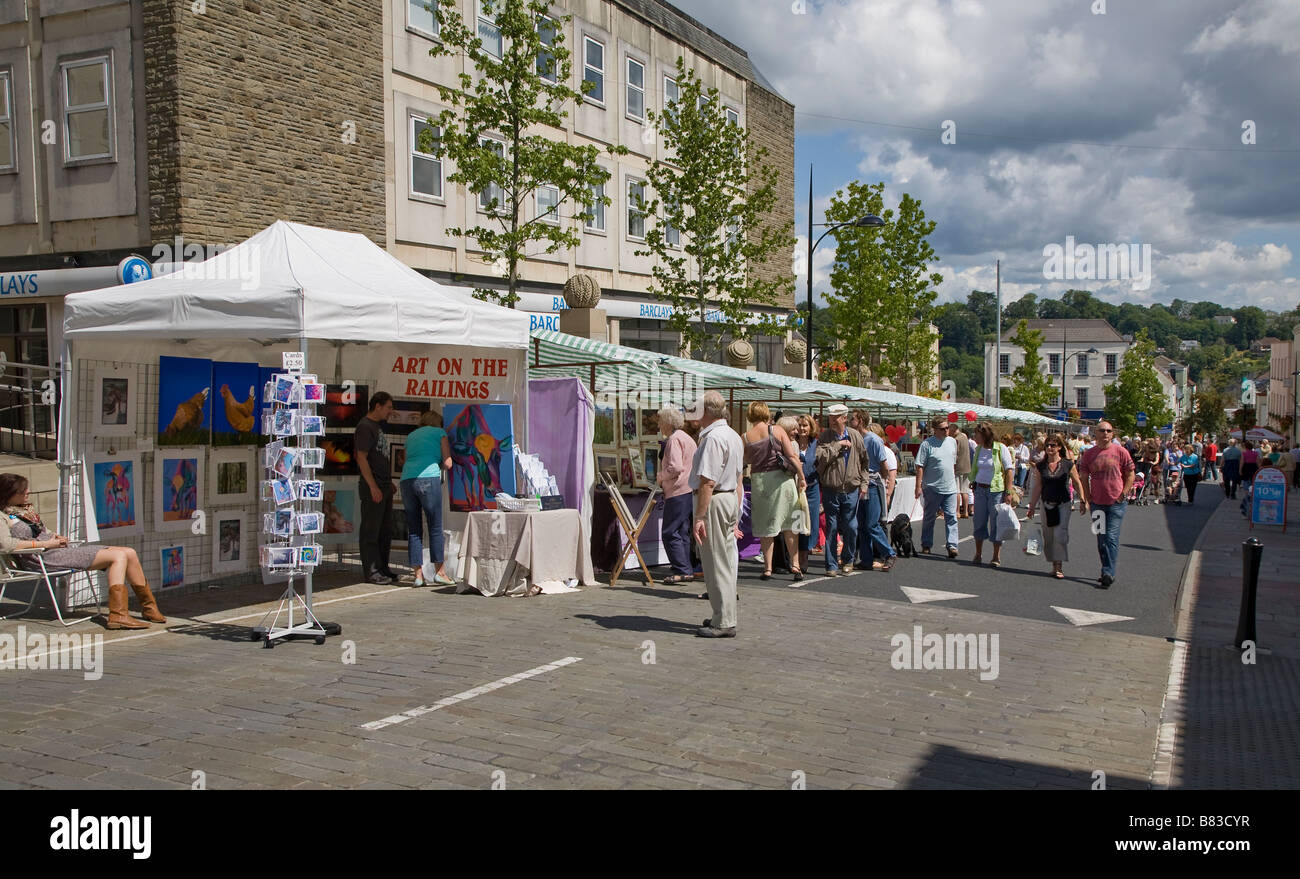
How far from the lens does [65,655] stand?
794 cm

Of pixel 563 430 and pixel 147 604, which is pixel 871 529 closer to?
pixel 563 430

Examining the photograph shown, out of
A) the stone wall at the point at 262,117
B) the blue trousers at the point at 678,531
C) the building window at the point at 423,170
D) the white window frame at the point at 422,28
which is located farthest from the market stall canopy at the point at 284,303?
the white window frame at the point at 422,28

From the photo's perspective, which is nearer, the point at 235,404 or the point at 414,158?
the point at 235,404

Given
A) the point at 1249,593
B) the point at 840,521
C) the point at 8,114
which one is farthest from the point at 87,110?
the point at 1249,593

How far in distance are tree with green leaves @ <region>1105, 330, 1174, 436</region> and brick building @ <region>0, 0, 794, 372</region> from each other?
223ft

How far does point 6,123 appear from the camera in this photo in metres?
19.5

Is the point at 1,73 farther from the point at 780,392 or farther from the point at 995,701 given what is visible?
the point at 995,701

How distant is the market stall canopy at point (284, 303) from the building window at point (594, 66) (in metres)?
17.4

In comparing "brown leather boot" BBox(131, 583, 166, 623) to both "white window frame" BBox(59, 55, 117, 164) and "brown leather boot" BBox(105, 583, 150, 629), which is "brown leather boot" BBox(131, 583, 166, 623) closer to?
"brown leather boot" BBox(105, 583, 150, 629)

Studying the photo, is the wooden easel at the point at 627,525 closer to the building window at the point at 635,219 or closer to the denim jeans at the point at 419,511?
the denim jeans at the point at 419,511

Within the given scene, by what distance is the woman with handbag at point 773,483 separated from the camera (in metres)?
11.8

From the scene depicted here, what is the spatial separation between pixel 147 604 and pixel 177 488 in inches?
63.9

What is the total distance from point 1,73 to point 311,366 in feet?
39.1
